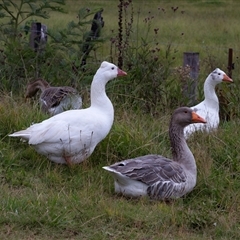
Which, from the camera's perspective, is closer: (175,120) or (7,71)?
(175,120)

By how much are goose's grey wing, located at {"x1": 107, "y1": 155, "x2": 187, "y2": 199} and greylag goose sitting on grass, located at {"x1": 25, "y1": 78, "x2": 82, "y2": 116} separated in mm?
2183

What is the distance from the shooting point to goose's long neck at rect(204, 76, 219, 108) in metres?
9.87

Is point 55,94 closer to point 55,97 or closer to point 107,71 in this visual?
point 55,97

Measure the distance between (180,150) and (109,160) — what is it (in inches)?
34.0

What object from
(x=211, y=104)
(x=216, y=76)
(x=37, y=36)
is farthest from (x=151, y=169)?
(x=37, y=36)

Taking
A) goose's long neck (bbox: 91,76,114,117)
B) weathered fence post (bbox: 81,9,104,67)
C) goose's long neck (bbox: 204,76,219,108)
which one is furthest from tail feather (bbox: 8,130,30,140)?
goose's long neck (bbox: 204,76,219,108)

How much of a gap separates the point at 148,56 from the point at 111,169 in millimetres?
3639

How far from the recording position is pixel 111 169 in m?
7.09

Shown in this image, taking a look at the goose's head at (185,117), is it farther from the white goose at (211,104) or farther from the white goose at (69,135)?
the white goose at (211,104)

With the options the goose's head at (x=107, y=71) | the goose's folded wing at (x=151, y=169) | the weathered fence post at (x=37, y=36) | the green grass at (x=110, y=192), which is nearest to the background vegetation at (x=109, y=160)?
the green grass at (x=110, y=192)

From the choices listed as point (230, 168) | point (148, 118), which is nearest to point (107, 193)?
point (230, 168)

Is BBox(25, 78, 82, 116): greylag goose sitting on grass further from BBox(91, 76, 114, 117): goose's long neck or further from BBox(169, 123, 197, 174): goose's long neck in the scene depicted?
BBox(169, 123, 197, 174): goose's long neck

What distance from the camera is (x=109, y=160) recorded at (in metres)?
8.00

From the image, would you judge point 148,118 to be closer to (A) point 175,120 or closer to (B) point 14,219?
(A) point 175,120
